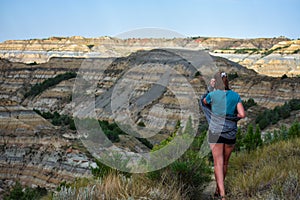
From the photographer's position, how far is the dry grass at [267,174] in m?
4.48

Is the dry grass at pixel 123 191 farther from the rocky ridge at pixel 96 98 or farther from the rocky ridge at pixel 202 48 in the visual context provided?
the rocky ridge at pixel 202 48

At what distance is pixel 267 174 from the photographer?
5.18 metres

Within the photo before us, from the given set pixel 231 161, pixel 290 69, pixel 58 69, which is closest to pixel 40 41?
pixel 58 69

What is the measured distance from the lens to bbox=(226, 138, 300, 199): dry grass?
4480 mm

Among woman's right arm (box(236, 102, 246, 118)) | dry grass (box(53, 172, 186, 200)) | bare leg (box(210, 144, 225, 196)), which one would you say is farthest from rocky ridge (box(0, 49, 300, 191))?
woman's right arm (box(236, 102, 246, 118))

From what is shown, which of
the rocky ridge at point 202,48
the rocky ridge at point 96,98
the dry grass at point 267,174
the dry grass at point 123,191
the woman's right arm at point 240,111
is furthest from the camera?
the rocky ridge at point 202,48

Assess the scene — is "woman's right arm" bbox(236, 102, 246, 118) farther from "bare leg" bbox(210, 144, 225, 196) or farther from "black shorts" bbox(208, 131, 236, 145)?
"bare leg" bbox(210, 144, 225, 196)

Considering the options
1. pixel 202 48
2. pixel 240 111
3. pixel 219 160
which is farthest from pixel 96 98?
pixel 202 48

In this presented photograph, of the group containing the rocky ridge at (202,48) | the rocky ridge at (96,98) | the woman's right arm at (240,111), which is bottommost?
the rocky ridge at (96,98)

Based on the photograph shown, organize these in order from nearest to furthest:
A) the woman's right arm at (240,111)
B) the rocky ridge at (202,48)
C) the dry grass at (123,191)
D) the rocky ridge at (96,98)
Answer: the dry grass at (123,191) → the woman's right arm at (240,111) → the rocky ridge at (96,98) → the rocky ridge at (202,48)

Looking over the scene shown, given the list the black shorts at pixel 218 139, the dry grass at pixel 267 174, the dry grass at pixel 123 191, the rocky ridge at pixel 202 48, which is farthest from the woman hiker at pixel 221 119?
the rocky ridge at pixel 202 48

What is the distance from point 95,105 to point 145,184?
50.1 m

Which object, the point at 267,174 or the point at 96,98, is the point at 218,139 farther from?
the point at 96,98

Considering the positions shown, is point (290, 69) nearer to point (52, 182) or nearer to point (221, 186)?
point (52, 182)
